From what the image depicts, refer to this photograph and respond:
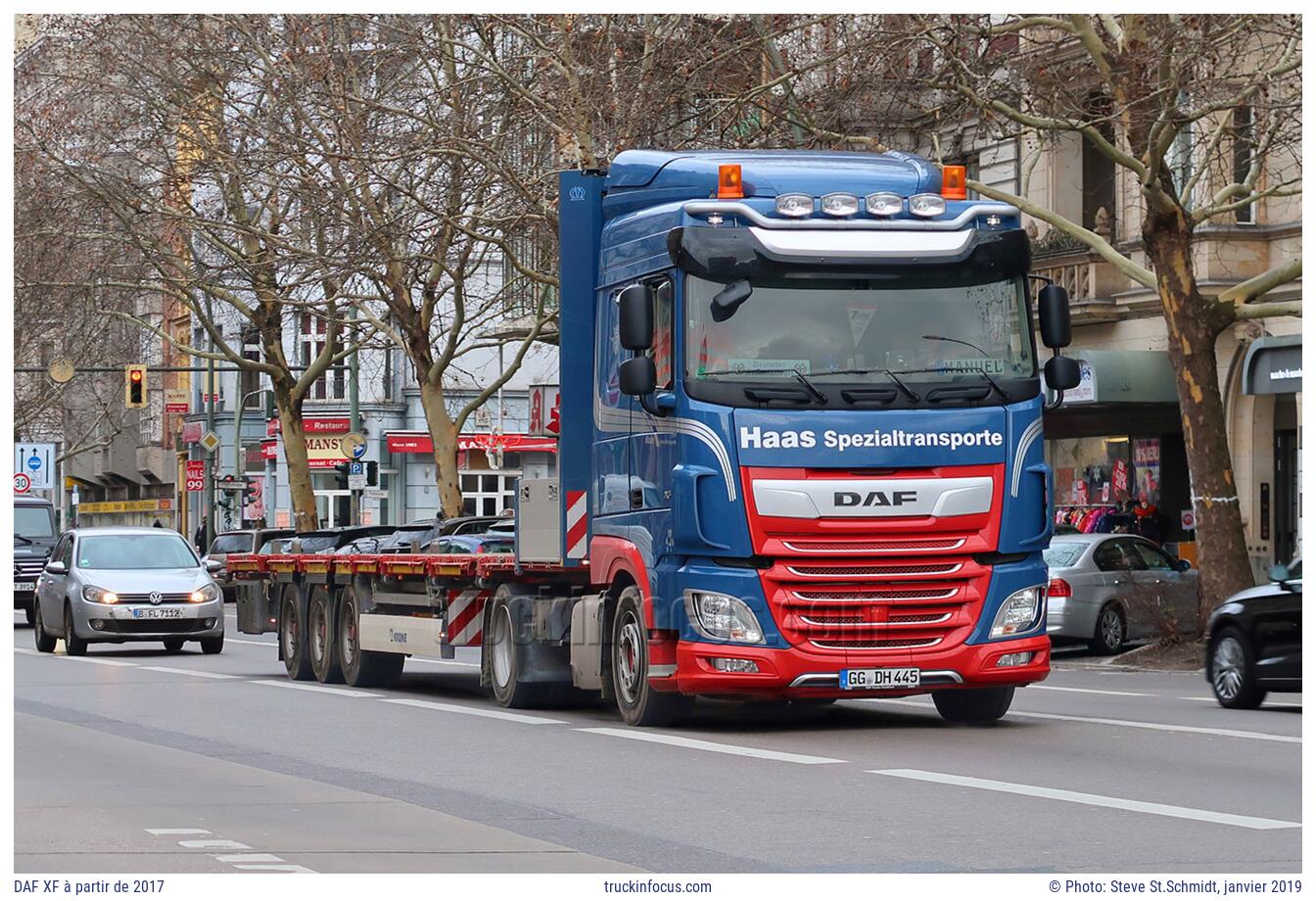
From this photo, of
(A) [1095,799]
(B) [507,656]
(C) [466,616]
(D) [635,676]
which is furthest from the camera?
(C) [466,616]

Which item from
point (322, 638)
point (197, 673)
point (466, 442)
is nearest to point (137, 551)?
point (197, 673)

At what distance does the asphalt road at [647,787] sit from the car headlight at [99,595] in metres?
8.55

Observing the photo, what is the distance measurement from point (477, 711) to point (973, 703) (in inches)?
156

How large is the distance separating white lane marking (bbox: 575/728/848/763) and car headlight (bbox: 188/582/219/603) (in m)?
13.7

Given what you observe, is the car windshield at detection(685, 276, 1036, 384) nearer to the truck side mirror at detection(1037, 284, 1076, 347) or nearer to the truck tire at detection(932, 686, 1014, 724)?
the truck side mirror at detection(1037, 284, 1076, 347)

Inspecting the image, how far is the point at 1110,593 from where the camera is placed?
2827 centimetres

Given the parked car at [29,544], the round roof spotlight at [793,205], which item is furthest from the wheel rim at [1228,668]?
the parked car at [29,544]

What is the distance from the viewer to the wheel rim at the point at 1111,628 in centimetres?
2820

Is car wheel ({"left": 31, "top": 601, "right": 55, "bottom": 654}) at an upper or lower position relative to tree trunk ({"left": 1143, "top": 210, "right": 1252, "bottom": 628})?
lower

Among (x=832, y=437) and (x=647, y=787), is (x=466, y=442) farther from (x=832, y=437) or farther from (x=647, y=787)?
(x=647, y=787)

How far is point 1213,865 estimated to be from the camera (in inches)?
371

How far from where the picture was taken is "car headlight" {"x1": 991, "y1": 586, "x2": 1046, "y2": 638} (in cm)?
1611

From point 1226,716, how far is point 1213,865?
29.1 feet

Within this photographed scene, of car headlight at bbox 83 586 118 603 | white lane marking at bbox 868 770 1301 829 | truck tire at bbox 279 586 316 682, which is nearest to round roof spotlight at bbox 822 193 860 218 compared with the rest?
white lane marking at bbox 868 770 1301 829
